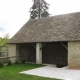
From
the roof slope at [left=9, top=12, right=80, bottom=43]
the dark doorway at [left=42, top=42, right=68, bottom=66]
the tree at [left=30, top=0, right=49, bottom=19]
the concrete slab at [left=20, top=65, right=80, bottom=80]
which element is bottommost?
the concrete slab at [left=20, top=65, right=80, bottom=80]

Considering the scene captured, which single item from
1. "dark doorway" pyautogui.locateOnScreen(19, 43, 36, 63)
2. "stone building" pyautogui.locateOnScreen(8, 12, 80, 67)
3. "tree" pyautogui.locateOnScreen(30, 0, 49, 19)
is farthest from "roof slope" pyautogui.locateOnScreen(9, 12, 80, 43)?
"tree" pyautogui.locateOnScreen(30, 0, 49, 19)

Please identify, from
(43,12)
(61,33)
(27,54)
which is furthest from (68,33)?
(43,12)

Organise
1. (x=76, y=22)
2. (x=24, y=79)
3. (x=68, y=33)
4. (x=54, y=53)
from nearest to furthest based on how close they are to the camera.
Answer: (x=24, y=79), (x=68, y=33), (x=76, y=22), (x=54, y=53)

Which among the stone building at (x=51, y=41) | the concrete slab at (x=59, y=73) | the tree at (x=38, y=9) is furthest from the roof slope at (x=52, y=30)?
the tree at (x=38, y=9)

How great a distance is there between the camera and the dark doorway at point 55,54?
18781mm

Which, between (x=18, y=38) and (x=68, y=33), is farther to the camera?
(x=18, y=38)

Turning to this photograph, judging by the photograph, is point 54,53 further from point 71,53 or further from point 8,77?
point 8,77

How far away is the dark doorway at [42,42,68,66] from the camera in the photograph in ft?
61.6

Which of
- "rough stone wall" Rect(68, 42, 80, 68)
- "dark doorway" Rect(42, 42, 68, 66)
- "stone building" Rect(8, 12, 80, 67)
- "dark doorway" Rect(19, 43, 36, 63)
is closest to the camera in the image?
"rough stone wall" Rect(68, 42, 80, 68)

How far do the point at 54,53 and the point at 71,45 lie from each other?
14.8 feet

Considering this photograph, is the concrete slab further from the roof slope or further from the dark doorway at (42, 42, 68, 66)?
the dark doorway at (42, 42, 68, 66)

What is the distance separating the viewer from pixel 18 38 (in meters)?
20.5

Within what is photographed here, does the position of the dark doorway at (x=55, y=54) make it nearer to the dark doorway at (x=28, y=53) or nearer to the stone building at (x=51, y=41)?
the stone building at (x=51, y=41)

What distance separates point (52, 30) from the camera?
18.4 metres
